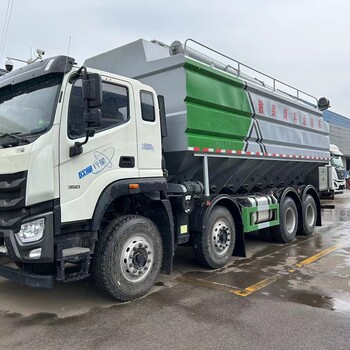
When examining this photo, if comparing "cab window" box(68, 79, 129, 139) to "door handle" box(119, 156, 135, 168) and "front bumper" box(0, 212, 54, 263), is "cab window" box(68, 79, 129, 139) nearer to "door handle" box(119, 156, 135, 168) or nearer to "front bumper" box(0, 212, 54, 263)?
"door handle" box(119, 156, 135, 168)

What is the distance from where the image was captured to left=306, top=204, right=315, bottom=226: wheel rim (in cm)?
942

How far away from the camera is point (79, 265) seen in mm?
4355

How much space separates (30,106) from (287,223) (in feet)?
21.1

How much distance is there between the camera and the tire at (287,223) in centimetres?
830

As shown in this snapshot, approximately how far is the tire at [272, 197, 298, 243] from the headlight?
5.77 meters

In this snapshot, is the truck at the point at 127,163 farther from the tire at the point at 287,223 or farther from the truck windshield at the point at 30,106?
the tire at the point at 287,223

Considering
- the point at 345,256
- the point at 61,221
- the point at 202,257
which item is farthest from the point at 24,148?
the point at 345,256

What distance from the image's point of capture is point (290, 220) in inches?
345

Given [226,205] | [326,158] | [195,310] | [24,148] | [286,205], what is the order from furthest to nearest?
1. [326,158]
2. [286,205]
3. [226,205]
4. [195,310]
5. [24,148]

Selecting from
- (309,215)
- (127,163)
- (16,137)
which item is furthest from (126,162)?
(309,215)

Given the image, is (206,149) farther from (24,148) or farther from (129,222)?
(24,148)

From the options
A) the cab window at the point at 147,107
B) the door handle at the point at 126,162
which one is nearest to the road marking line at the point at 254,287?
the door handle at the point at 126,162

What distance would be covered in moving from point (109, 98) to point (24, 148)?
123cm

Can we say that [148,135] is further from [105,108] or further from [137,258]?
[137,258]
